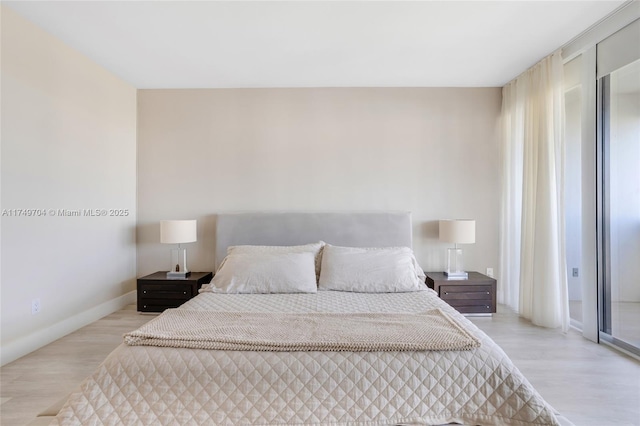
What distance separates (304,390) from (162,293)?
98.7 inches

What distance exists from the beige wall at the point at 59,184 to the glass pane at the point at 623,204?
471cm

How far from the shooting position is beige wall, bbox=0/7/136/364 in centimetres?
247

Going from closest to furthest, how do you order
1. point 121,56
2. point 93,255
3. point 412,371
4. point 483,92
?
point 412,371
point 121,56
point 93,255
point 483,92

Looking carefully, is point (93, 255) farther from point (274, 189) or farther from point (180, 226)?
point (274, 189)

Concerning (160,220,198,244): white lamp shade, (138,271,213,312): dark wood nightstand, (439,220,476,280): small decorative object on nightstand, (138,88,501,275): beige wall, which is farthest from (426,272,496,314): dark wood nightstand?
(160,220,198,244): white lamp shade

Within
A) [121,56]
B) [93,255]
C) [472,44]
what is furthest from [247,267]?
[472,44]

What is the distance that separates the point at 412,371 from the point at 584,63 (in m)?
3.11

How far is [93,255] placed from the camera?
10.8 ft

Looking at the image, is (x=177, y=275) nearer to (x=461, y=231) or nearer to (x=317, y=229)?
(x=317, y=229)

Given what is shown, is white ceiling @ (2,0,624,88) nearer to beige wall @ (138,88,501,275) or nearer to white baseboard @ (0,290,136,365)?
beige wall @ (138,88,501,275)

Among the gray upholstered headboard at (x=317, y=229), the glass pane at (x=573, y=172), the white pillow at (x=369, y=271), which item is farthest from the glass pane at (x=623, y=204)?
the gray upholstered headboard at (x=317, y=229)

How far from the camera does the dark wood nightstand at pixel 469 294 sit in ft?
10.9

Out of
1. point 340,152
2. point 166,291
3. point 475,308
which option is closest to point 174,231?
point 166,291

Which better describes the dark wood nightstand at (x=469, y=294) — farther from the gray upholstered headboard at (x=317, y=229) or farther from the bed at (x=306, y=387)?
the bed at (x=306, y=387)
